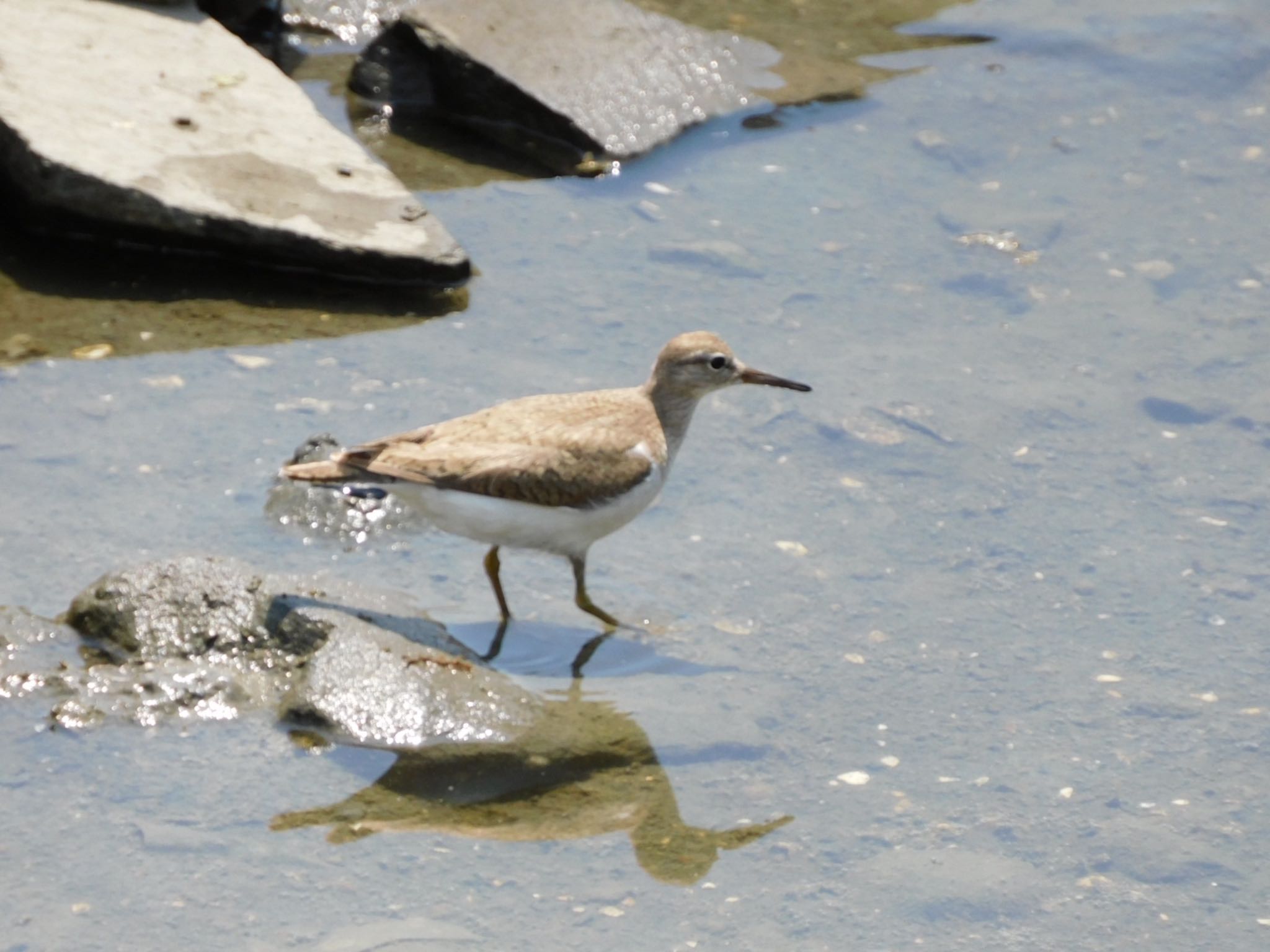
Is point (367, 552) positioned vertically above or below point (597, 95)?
below

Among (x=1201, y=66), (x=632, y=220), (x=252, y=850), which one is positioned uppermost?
(x=1201, y=66)

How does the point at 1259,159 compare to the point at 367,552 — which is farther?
the point at 1259,159

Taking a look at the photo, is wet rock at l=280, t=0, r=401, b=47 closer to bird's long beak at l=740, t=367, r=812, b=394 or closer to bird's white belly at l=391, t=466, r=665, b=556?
bird's long beak at l=740, t=367, r=812, b=394

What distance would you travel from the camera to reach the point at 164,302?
856 cm

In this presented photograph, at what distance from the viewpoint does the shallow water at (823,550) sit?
5332 mm

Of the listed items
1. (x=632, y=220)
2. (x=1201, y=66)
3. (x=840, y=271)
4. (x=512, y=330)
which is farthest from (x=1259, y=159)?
(x=512, y=330)

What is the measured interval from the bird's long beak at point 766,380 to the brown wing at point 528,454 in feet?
2.07

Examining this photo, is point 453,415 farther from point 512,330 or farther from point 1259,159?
point 1259,159

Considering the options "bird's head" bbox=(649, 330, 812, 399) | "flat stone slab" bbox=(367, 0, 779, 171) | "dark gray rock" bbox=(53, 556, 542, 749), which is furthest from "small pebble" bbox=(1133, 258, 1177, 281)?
"dark gray rock" bbox=(53, 556, 542, 749)

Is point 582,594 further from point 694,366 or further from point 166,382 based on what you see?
point 166,382

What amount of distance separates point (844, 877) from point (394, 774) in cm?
154

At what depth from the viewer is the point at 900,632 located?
6754mm

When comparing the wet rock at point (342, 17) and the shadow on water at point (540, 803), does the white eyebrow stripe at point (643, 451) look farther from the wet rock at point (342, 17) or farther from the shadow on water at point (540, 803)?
the wet rock at point (342, 17)

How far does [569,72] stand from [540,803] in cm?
614
